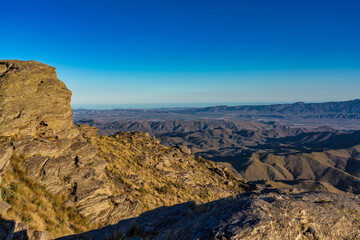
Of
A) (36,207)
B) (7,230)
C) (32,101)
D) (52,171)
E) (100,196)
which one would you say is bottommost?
(100,196)

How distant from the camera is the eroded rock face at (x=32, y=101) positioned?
16.9 meters

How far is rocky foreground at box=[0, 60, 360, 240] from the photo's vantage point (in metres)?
6.20

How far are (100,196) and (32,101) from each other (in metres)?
11.8

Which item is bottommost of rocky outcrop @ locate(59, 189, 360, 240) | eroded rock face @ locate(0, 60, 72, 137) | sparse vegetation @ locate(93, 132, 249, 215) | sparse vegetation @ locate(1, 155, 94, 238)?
sparse vegetation @ locate(93, 132, 249, 215)

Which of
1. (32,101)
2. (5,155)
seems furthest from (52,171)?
(32,101)

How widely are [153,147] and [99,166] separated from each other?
19.0 meters

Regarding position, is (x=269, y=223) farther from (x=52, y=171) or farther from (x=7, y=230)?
(x=52, y=171)

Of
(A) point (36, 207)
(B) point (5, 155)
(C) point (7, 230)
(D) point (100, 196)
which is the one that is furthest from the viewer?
(D) point (100, 196)

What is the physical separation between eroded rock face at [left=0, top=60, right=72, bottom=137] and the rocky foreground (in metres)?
0.08

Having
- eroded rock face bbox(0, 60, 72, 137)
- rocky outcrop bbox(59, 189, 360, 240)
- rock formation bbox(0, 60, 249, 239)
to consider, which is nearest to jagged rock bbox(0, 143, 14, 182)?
rock formation bbox(0, 60, 249, 239)

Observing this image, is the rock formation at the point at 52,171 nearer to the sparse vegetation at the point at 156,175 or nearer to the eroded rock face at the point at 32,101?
the eroded rock face at the point at 32,101

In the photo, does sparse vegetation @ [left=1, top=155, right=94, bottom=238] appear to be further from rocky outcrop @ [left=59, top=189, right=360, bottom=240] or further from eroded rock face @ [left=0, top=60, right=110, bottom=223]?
rocky outcrop @ [left=59, top=189, right=360, bottom=240]

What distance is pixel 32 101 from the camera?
1900 centimetres

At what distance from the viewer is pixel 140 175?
2602cm
